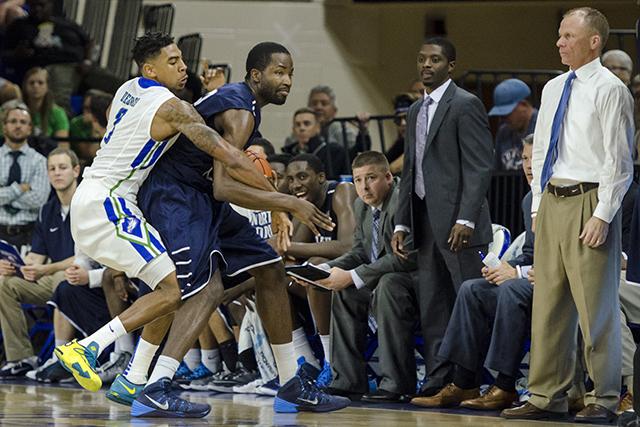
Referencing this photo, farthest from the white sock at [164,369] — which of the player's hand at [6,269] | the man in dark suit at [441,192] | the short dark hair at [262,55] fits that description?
the player's hand at [6,269]

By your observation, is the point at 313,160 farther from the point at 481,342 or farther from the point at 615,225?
the point at 615,225

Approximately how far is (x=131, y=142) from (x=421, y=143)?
1844 millimetres

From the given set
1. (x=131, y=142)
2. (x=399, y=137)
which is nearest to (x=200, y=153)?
(x=131, y=142)

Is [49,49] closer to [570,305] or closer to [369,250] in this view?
[369,250]

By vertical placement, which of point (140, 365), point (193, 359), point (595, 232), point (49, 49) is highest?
point (49, 49)

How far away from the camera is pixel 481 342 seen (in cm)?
666

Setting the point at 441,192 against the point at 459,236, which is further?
the point at 441,192

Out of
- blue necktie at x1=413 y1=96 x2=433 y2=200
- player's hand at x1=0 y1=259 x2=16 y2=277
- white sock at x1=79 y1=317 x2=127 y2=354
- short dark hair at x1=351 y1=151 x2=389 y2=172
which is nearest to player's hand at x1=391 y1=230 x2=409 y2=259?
blue necktie at x1=413 y1=96 x2=433 y2=200

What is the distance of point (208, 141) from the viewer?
5.49 m

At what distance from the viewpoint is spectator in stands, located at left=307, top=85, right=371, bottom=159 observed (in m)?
9.77

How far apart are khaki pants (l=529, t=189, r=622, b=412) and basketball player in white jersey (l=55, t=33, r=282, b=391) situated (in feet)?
4.52

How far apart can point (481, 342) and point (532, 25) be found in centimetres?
812

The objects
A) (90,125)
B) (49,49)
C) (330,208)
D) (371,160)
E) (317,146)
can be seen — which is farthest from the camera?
(49,49)

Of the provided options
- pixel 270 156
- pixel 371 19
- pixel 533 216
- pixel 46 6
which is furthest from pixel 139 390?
pixel 371 19
